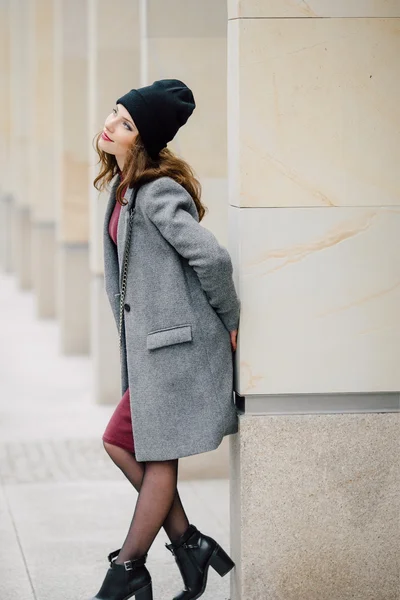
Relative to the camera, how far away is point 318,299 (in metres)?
A: 4.59

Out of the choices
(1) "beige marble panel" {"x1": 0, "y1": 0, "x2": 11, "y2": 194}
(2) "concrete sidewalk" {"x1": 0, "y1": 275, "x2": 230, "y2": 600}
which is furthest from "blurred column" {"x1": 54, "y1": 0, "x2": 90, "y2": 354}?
(1) "beige marble panel" {"x1": 0, "y1": 0, "x2": 11, "y2": 194}

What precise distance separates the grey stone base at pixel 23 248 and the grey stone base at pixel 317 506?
1363 cm

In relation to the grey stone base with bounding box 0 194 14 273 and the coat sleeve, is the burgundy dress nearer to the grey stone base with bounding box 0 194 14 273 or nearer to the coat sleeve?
the coat sleeve

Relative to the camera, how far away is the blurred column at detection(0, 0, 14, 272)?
69.3 ft

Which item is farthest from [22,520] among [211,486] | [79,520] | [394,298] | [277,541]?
[394,298]

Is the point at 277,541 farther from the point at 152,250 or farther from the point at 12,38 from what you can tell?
the point at 12,38

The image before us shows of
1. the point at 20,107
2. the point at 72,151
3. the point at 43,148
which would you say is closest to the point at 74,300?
the point at 72,151

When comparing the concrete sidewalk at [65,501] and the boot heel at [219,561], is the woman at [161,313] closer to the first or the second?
the boot heel at [219,561]

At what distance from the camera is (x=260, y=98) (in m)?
4.47

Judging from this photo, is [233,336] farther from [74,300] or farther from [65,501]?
[74,300]

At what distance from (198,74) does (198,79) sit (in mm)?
29

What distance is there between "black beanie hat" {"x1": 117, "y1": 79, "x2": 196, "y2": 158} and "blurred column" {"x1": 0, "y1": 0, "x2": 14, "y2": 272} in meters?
16.6

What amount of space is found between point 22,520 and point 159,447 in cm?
218

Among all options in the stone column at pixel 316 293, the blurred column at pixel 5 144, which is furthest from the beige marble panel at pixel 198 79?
the blurred column at pixel 5 144
